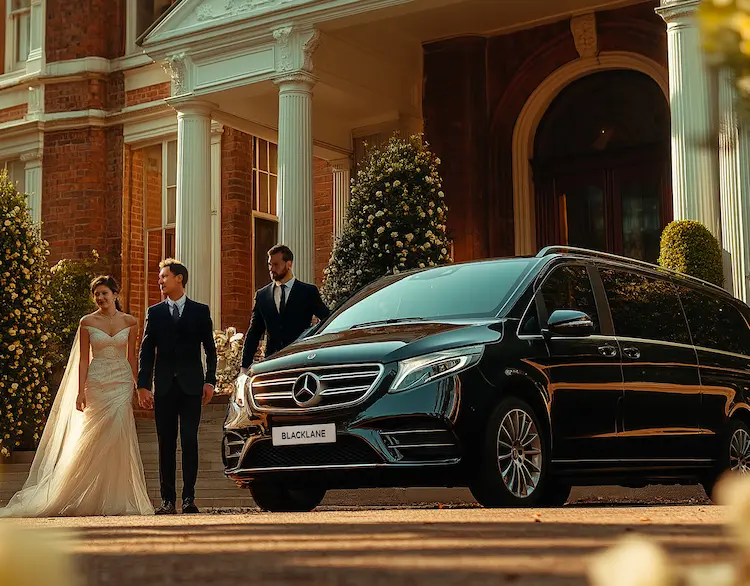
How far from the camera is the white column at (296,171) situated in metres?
16.6

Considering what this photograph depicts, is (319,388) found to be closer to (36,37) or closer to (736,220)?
(736,220)

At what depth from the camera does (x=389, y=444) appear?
6.80m

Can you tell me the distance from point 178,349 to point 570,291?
3333 millimetres

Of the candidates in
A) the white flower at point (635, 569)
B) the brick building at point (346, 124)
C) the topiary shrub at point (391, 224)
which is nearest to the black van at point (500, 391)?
the brick building at point (346, 124)

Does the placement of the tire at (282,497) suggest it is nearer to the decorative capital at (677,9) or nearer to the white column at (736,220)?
the white column at (736,220)

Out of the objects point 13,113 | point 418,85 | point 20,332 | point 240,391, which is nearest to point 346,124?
point 418,85

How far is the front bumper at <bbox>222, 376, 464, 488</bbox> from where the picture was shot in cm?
670

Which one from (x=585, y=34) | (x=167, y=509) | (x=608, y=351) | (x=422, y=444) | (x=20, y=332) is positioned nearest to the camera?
(x=422, y=444)

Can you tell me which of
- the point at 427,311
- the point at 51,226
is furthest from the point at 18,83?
the point at 427,311

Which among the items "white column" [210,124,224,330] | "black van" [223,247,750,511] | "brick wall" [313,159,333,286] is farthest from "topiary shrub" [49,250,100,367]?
"black van" [223,247,750,511]

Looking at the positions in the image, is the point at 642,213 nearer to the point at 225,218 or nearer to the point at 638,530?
the point at 225,218

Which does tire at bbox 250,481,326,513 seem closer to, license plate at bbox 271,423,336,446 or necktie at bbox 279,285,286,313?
license plate at bbox 271,423,336,446

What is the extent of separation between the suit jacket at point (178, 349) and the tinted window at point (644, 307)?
3207mm

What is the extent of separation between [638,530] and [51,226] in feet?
69.9
